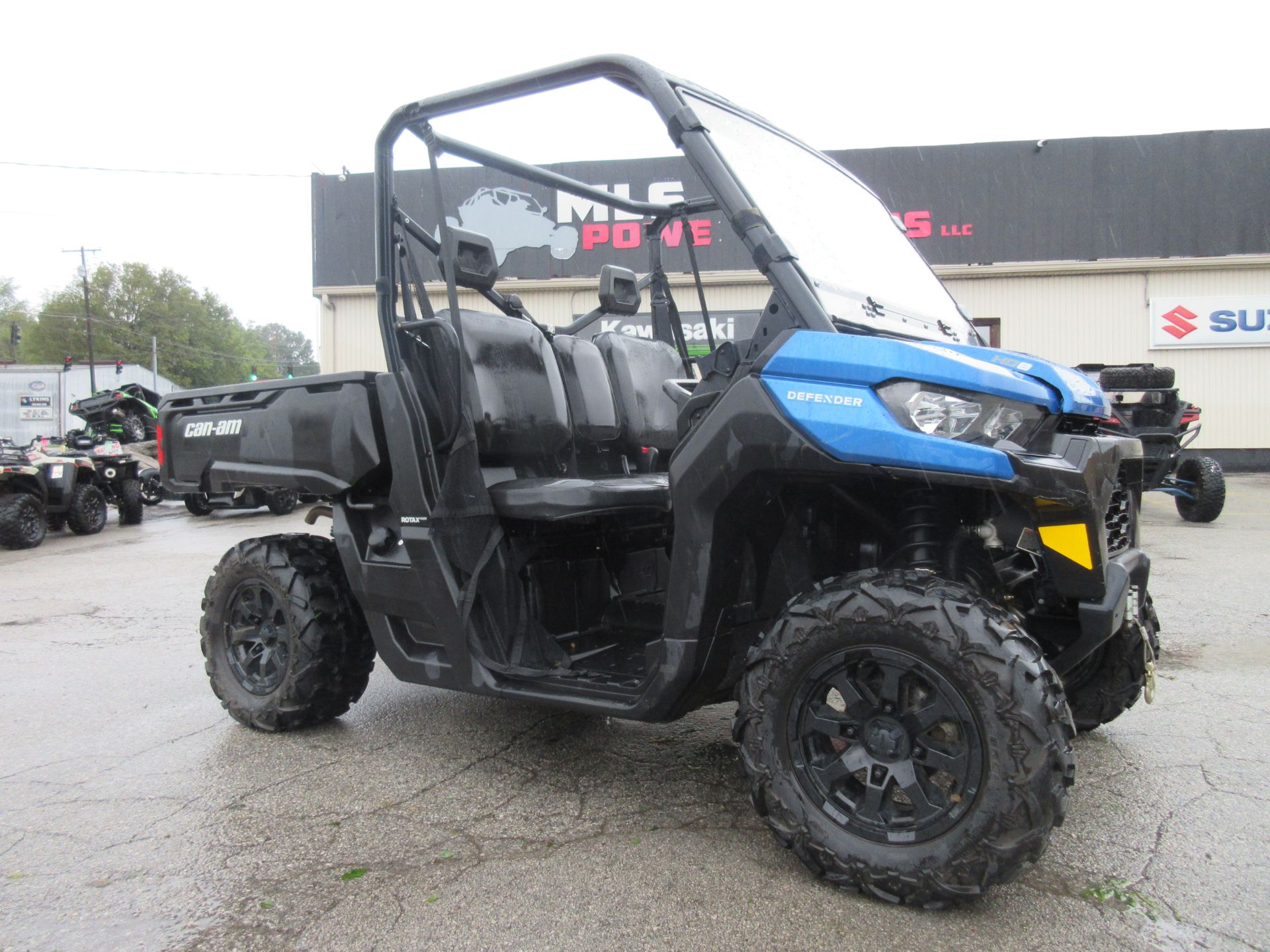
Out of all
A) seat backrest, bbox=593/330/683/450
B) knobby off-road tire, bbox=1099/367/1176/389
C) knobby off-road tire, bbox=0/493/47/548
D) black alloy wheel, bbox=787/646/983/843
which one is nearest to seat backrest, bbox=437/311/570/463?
seat backrest, bbox=593/330/683/450

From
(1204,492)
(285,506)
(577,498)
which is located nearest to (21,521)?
(285,506)

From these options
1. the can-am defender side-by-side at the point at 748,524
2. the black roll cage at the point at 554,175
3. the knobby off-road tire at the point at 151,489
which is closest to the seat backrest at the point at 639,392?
the can-am defender side-by-side at the point at 748,524

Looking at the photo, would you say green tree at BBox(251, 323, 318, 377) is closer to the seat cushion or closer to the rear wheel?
the rear wheel

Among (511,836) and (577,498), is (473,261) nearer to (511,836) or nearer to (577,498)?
(577,498)

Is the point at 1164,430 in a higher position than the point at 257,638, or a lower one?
higher

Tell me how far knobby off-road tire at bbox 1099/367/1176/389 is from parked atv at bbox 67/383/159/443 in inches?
623

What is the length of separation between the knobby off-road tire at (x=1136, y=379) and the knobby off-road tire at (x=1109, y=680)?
6.29 metres

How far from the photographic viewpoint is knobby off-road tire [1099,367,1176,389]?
29.8 feet

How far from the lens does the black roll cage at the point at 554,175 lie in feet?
8.52

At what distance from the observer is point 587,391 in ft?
13.6

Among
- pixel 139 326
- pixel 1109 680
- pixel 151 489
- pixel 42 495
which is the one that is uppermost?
pixel 139 326

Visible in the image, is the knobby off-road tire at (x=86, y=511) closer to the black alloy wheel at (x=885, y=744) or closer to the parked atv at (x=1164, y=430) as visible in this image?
the parked atv at (x=1164, y=430)

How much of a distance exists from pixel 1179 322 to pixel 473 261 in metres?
18.8

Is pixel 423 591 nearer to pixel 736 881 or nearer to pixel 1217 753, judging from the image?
pixel 736 881
